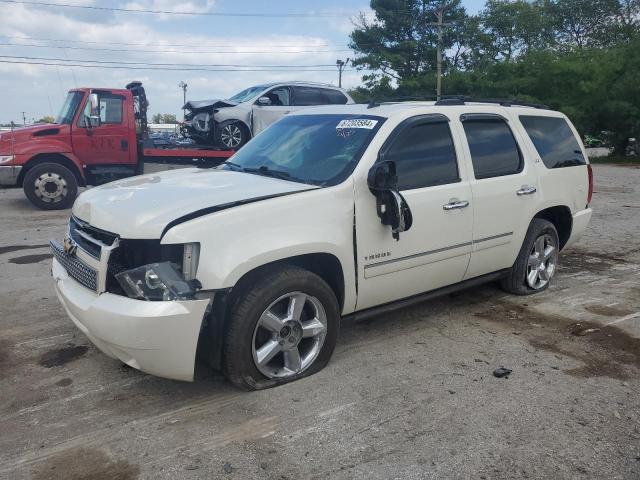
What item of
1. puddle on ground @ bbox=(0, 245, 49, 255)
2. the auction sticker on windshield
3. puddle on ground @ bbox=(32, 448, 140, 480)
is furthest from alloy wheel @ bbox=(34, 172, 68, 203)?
puddle on ground @ bbox=(32, 448, 140, 480)

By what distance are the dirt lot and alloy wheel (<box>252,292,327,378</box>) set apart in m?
0.15

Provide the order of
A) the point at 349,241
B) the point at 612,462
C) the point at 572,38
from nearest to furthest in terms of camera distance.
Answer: the point at 612,462 → the point at 349,241 → the point at 572,38

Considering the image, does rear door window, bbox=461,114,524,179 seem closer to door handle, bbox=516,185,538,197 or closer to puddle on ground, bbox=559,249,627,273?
door handle, bbox=516,185,538,197

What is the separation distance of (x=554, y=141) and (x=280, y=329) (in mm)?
3641

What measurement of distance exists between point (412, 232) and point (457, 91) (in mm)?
33939

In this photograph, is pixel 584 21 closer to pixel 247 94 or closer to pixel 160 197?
pixel 247 94

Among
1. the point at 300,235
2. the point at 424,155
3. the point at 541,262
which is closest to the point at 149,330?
the point at 300,235

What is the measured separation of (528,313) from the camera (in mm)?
5156

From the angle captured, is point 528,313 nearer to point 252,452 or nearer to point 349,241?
point 349,241

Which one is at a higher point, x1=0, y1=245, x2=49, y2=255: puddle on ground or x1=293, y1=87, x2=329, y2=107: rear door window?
x1=293, y1=87, x2=329, y2=107: rear door window

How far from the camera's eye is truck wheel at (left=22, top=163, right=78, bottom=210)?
11.0m

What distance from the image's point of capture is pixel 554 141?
5691 mm

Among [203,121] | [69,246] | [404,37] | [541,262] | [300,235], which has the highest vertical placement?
[404,37]

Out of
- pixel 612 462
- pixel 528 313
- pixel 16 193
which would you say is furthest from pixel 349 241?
pixel 16 193
